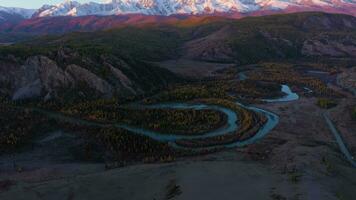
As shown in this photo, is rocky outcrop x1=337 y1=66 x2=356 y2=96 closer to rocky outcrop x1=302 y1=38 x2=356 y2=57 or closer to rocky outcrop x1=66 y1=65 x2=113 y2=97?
rocky outcrop x1=302 y1=38 x2=356 y2=57

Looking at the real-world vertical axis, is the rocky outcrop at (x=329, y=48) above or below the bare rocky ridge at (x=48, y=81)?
below

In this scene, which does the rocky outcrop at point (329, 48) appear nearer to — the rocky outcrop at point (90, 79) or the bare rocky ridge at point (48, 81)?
the bare rocky ridge at point (48, 81)

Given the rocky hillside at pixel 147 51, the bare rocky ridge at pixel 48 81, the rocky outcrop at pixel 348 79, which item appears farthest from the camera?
the rocky outcrop at pixel 348 79

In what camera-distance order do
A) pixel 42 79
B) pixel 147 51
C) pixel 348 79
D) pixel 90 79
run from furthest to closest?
pixel 147 51 → pixel 348 79 → pixel 90 79 → pixel 42 79

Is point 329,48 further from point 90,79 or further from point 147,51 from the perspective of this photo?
point 90,79

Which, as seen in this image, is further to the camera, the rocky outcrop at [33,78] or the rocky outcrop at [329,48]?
the rocky outcrop at [329,48]

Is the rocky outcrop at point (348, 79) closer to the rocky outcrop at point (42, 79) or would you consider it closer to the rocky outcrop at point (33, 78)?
the rocky outcrop at point (42, 79)

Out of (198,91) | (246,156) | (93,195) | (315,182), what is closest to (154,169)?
(93,195)

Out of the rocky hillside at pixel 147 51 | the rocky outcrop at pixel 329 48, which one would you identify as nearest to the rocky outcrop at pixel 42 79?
the rocky hillside at pixel 147 51

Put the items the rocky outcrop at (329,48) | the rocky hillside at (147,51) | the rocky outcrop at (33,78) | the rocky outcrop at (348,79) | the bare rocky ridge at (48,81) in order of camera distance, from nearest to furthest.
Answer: the rocky outcrop at (33,78)
the bare rocky ridge at (48,81)
the rocky hillside at (147,51)
the rocky outcrop at (348,79)
the rocky outcrop at (329,48)

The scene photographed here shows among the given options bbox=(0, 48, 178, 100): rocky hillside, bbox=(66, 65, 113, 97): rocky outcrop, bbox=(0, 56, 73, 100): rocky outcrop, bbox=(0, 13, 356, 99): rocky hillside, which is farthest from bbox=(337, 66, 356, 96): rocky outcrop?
bbox=(0, 56, 73, 100): rocky outcrop

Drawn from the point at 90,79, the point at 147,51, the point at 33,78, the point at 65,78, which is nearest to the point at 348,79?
the point at 147,51
